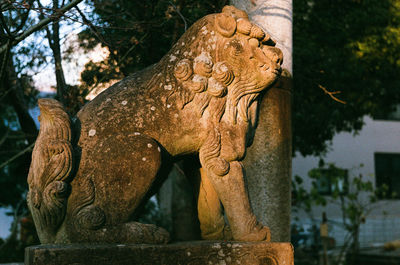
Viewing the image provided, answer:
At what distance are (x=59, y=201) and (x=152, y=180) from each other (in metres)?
0.54

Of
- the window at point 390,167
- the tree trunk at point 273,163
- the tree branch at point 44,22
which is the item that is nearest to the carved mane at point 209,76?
the tree trunk at point 273,163

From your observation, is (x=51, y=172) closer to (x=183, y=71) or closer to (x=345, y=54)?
(x=183, y=71)

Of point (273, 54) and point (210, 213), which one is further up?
point (273, 54)

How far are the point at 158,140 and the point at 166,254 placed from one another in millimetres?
682

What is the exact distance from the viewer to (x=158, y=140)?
277 centimetres

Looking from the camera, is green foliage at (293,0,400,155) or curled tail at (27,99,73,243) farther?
green foliage at (293,0,400,155)

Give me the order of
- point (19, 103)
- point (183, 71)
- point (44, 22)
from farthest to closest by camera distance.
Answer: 1. point (19, 103)
2. point (44, 22)
3. point (183, 71)

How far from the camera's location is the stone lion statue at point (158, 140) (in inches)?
102

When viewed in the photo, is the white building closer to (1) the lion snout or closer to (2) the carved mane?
(1) the lion snout

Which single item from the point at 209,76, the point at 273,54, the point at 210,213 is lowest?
the point at 210,213

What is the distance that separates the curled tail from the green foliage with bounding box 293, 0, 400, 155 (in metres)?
5.73

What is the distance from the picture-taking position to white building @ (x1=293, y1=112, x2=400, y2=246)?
15242 millimetres

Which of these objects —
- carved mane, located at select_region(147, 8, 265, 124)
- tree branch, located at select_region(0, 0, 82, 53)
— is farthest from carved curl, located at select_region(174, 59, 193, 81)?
tree branch, located at select_region(0, 0, 82, 53)

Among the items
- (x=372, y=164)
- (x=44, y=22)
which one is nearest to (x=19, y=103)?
(x=44, y=22)
